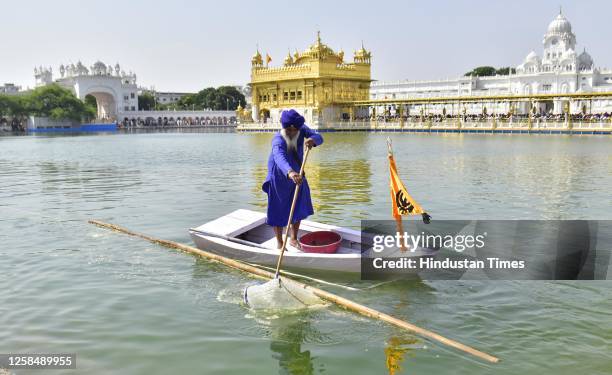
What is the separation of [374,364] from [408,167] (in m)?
15.1

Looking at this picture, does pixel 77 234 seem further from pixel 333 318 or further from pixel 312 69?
pixel 312 69

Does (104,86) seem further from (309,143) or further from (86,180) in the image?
(309,143)

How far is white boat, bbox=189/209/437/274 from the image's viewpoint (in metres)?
6.33

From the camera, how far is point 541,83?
72500 millimetres

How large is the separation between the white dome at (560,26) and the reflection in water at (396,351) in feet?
276

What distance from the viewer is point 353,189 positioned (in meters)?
14.2

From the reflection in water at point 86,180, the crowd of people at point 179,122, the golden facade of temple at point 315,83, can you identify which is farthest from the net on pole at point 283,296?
the crowd of people at point 179,122

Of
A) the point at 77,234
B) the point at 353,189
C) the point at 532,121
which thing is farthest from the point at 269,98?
the point at 77,234

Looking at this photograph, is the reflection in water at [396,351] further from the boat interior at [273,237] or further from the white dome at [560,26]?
the white dome at [560,26]

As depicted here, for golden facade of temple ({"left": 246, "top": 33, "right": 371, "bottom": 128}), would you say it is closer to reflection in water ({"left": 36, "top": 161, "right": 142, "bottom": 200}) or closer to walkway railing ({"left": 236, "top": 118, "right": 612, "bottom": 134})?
walkway railing ({"left": 236, "top": 118, "right": 612, "bottom": 134})

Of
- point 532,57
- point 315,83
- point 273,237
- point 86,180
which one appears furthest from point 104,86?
point 273,237

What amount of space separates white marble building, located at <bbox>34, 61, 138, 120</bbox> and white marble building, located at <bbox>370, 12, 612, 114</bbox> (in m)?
39.6

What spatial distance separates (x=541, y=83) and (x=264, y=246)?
73.3m

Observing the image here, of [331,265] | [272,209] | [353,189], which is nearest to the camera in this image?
[331,265]
